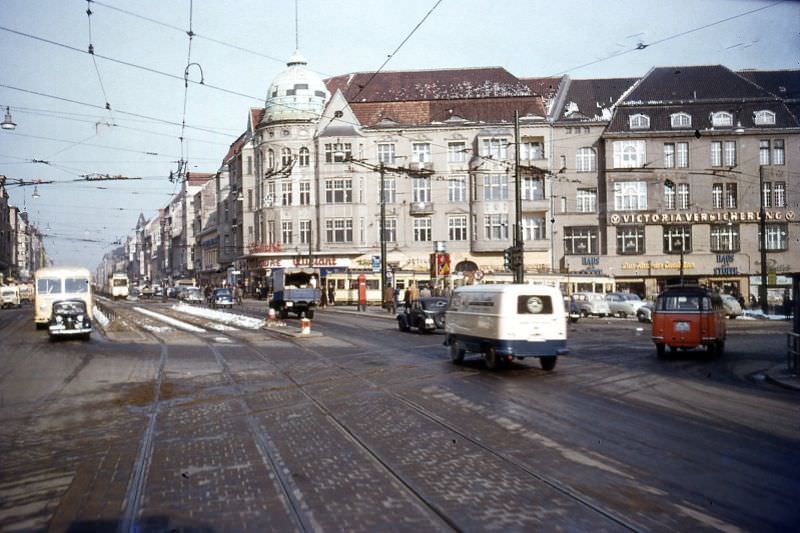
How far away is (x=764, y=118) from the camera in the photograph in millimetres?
59750

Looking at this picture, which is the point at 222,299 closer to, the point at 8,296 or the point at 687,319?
the point at 8,296

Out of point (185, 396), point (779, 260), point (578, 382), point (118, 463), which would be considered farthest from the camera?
point (779, 260)

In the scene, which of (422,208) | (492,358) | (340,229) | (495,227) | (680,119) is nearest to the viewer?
(492,358)

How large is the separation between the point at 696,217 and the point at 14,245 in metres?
A: 106

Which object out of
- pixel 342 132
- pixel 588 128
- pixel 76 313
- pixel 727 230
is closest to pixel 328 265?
pixel 342 132

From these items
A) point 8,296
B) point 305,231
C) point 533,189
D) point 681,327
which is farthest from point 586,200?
point 8,296

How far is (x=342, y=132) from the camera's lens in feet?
217

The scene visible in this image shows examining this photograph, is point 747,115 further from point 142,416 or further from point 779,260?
point 142,416

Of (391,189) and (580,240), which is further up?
(391,189)

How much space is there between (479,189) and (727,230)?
1894 cm

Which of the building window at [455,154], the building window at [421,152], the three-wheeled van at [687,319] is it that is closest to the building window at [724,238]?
the building window at [455,154]

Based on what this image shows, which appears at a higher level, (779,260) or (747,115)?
(747,115)

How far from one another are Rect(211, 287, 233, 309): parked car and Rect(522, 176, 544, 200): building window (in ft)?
80.1

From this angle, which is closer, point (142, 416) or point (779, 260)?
point (142, 416)
